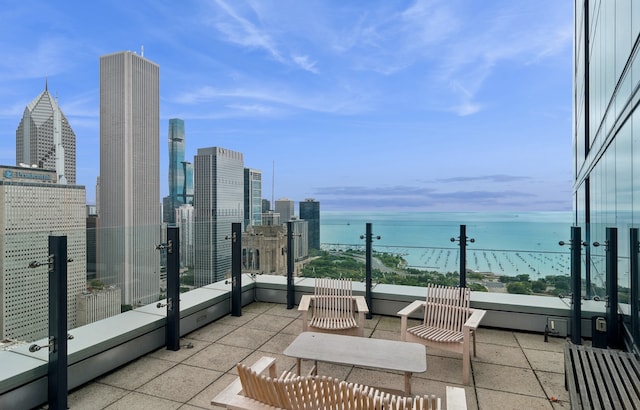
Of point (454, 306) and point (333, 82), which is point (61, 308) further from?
point (333, 82)

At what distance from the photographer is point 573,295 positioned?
13.4ft

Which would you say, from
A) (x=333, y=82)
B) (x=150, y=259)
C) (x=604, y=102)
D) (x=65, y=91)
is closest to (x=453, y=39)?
(x=604, y=102)

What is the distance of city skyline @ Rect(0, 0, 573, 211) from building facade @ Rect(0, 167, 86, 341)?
0.61 meters

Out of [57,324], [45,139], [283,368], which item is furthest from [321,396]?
[45,139]

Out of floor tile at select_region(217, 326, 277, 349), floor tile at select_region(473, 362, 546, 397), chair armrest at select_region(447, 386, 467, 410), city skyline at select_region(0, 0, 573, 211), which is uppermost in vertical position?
city skyline at select_region(0, 0, 573, 211)

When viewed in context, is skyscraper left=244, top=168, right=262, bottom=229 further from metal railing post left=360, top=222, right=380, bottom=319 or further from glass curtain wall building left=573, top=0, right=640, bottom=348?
glass curtain wall building left=573, top=0, right=640, bottom=348

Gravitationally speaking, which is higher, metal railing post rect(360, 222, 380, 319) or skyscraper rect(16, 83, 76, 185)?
skyscraper rect(16, 83, 76, 185)

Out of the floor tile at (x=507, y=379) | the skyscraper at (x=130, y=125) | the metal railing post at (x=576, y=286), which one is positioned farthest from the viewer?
the skyscraper at (x=130, y=125)

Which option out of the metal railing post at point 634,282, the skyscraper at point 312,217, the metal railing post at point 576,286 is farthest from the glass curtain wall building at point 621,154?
the skyscraper at point 312,217

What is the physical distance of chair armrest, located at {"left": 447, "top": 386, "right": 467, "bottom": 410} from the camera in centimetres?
202

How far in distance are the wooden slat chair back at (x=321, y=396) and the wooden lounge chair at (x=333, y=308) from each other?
2.23m

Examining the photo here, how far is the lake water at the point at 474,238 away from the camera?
505 centimetres

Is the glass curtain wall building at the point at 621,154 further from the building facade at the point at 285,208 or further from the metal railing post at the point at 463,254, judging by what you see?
the building facade at the point at 285,208

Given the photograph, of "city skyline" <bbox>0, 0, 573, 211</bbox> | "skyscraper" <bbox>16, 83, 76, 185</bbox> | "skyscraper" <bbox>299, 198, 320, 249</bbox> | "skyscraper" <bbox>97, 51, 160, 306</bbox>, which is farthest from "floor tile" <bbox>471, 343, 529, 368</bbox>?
"skyscraper" <bbox>97, 51, 160, 306</bbox>
